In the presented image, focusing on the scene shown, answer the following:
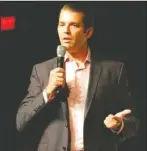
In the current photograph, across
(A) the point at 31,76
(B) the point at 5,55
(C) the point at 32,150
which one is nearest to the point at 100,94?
(A) the point at 31,76

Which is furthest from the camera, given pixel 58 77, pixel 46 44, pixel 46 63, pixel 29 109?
pixel 46 44

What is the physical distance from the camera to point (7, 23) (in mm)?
1736

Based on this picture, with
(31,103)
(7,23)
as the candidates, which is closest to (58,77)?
(31,103)

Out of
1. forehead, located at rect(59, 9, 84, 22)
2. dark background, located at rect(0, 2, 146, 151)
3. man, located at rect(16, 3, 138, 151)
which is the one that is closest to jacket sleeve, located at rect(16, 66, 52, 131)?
man, located at rect(16, 3, 138, 151)

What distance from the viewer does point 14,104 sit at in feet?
5.45

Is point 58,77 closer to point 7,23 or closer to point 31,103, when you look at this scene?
point 31,103

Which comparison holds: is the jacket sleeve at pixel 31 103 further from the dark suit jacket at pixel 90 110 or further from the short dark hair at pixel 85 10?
the short dark hair at pixel 85 10

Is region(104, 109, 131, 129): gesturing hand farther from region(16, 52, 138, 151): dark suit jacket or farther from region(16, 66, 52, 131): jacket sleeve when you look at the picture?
region(16, 66, 52, 131): jacket sleeve

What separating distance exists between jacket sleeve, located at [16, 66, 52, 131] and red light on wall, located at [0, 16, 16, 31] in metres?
0.31

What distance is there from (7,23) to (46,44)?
26cm

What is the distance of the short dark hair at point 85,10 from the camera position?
1.52m

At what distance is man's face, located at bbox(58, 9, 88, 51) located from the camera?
149cm

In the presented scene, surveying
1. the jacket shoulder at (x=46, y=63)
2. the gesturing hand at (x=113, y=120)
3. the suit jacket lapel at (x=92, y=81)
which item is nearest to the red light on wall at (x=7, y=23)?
the jacket shoulder at (x=46, y=63)

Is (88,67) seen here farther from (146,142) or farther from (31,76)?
(146,142)
